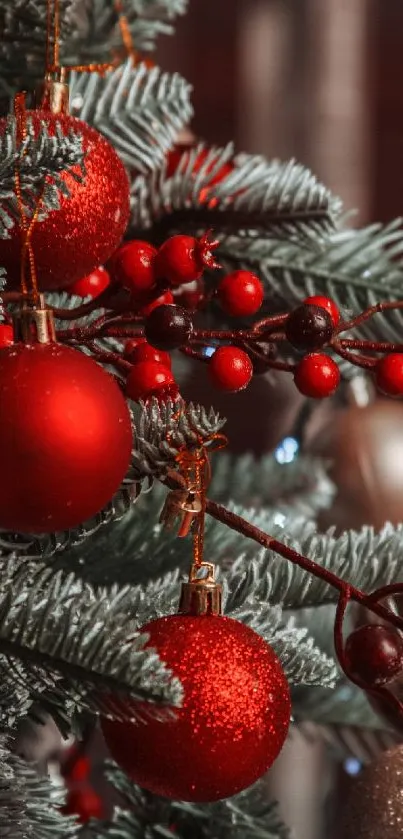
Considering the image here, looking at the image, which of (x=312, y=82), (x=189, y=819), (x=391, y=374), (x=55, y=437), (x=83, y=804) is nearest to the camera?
(x=55, y=437)

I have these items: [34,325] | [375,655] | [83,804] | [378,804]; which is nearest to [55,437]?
[34,325]

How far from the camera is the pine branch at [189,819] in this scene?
48 cm

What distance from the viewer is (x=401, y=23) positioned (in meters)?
1.33

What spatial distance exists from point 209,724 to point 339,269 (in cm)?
30

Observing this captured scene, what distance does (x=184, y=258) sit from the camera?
1.21 feet

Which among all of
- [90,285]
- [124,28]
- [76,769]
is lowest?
[76,769]

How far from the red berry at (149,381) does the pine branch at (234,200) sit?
18 cm

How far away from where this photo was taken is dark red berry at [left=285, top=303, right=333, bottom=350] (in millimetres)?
370

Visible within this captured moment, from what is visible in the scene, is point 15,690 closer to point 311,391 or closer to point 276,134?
point 311,391

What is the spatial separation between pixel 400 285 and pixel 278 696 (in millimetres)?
278

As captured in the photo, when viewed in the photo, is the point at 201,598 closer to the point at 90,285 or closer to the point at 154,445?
the point at 154,445

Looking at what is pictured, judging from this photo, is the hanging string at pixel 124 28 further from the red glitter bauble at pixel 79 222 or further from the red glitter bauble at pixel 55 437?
the red glitter bauble at pixel 55 437

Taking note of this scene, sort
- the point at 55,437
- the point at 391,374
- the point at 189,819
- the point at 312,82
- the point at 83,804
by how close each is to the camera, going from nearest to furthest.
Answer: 1. the point at 55,437
2. the point at 391,374
3. the point at 189,819
4. the point at 83,804
5. the point at 312,82

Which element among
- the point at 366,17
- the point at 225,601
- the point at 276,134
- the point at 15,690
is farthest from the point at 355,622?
the point at 366,17
